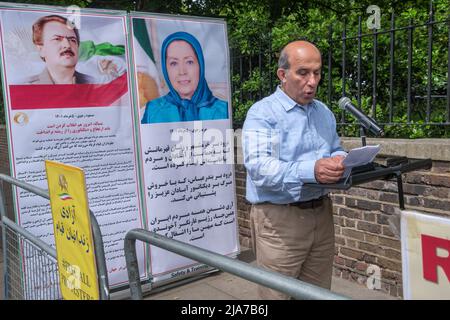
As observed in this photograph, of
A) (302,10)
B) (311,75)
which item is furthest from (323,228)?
(302,10)

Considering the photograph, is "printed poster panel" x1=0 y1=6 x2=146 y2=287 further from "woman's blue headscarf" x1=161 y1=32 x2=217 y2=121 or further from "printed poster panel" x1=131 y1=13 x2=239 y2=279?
"woman's blue headscarf" x1=161 y1=32 x2=217 y2=121

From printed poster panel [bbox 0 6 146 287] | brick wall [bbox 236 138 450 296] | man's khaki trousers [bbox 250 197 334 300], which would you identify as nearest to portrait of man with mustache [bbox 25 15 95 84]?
printed poster panel [bbox 0 6 146 287]

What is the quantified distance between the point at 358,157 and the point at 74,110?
7.35ft

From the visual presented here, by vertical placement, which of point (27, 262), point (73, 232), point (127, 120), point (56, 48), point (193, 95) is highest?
point (56, 48)

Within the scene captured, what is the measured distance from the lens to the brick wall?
3.48 m

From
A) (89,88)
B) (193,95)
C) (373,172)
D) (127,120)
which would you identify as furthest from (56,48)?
(373,172)

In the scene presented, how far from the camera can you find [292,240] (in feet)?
8.35

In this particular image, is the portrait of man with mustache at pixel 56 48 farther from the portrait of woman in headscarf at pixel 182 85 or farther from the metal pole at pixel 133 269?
the metal pole at pixel 133 269

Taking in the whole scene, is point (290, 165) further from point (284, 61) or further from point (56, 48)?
point (56, 48)

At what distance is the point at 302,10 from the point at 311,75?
20.2 ft

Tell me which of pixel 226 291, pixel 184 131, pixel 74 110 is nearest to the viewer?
pixel 74 110

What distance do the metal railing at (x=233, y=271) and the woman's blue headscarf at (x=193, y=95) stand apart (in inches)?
86.6

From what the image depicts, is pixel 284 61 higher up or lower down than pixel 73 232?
higher up
